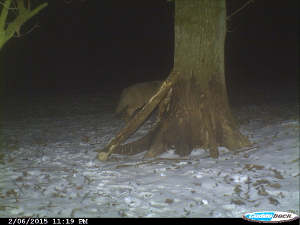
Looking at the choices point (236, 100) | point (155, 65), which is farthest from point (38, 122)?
point (155, 65)

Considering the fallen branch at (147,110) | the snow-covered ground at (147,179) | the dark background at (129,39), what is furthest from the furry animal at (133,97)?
the dark background at (129,39)

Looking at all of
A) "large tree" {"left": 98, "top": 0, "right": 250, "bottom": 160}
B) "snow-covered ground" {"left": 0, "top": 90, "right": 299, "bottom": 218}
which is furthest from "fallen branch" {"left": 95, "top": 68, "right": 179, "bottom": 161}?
"snow-covered ground" {"left": 0, "top": 90, "right": 299, "bottom": 218}

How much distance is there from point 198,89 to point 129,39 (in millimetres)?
42644

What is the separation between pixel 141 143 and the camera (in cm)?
742

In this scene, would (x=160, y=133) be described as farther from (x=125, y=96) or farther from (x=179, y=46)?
(x=125, y=96)

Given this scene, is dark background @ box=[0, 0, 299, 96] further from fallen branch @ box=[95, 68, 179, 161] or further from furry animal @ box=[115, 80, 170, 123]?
fallen branch @ box=[95, 68, 179, 161]

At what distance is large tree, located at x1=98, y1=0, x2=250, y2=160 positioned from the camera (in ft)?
22.1

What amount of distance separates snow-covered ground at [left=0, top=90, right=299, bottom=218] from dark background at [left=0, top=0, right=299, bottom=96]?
27820 mm

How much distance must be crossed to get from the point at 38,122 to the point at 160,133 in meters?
5.70

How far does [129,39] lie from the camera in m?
48.2

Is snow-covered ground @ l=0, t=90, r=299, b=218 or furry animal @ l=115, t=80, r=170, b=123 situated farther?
furry animal @ l=115, t=80, r=170, b=123

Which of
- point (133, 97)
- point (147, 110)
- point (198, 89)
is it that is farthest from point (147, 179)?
point (133, 97)

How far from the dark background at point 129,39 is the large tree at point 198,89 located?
27.6m

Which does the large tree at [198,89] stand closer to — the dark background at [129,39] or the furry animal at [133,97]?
the furry animal at [133,97]
